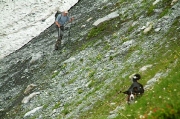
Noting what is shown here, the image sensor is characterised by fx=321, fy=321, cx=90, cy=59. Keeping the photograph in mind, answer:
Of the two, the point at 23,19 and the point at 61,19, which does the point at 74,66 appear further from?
the point at 23,19

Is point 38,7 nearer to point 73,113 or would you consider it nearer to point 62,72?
point 62,72

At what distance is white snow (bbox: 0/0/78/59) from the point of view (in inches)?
1730

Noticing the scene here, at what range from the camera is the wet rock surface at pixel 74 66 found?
21.7 meters

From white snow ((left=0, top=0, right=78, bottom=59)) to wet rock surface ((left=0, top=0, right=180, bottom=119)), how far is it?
5886 millimetres

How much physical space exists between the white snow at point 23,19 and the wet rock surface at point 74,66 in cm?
589

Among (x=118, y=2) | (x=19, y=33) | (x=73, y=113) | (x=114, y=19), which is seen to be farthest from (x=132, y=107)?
(x=19, y=33)

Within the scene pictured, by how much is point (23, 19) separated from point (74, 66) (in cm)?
2493

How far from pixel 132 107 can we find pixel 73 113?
23.4 ft

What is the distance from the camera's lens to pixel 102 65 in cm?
2450

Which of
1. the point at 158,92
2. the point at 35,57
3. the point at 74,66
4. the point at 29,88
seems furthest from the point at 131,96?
the point at 35,57

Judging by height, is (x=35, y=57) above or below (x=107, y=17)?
below

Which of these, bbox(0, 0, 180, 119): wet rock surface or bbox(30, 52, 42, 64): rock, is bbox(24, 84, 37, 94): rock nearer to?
bbox(0, 0, 180, 119): wet rock surface

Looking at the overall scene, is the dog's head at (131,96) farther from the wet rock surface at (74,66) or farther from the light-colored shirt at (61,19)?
the light-colored shirt at (61,19)

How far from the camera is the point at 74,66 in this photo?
27125 mm
